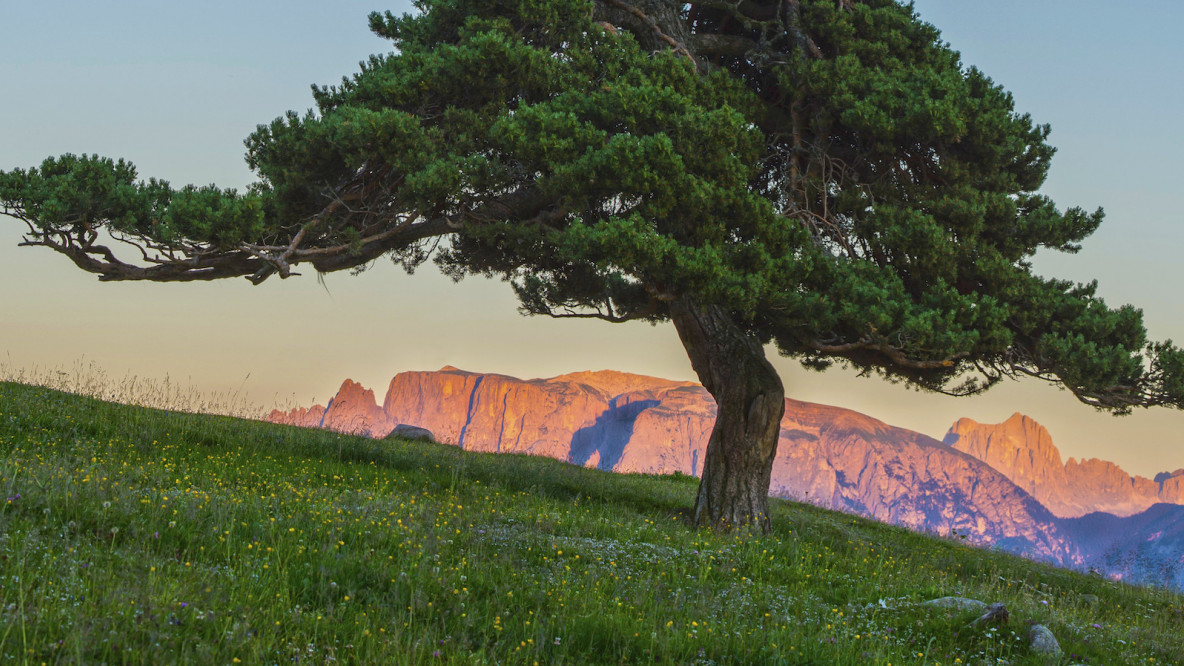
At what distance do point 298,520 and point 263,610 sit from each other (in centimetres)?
282

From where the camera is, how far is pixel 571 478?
17250 millimetres

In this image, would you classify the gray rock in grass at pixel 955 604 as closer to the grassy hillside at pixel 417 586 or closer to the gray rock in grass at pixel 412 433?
the grassy hillside at pixel 417 586

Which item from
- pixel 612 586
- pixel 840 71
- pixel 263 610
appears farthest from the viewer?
pixel 840 71

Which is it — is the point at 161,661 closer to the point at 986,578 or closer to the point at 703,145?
the point at 703,145

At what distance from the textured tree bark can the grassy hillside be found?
5.08ft

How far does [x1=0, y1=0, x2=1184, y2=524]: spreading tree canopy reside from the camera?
11664 mm

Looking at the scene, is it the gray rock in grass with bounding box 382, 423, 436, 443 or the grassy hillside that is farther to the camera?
the gray rock in grass with bounding box 382, 423, 436, 443

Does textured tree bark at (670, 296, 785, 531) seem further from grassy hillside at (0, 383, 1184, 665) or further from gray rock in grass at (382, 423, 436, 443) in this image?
gray rock in grass at (382, 423, 436, 443)

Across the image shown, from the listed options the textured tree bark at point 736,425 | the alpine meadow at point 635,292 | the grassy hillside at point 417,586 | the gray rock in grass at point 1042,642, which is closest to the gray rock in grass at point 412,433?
the alpine meadow at point 635,292

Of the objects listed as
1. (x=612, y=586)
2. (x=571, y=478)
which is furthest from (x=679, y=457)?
(x=612, y=586)

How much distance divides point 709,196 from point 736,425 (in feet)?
14.1

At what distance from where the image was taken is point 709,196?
1161 cm

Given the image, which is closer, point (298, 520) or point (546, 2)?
point (298, 520)

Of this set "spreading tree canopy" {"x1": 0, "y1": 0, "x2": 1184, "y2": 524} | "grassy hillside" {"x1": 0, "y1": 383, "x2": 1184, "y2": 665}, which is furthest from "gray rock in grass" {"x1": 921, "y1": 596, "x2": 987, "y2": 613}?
"spreading tree canopy" {"x1": 0, "y1": 0, "x2": 1184, "y2": 524}
